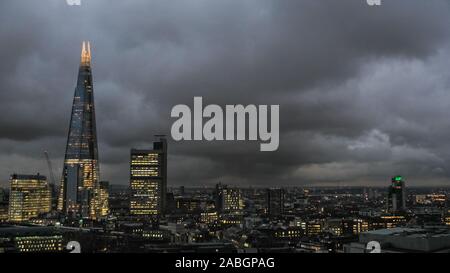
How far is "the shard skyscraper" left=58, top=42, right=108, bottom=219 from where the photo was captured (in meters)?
74.8

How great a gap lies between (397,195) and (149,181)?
116 feet

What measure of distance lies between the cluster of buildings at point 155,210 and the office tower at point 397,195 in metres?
0.14

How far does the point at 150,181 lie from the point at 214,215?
12154 mm

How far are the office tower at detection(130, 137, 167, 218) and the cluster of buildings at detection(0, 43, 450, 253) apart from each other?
147 millimetres

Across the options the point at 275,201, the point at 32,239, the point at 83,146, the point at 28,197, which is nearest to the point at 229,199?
the point at 275,201

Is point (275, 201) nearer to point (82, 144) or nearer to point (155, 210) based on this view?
point (155, 210)

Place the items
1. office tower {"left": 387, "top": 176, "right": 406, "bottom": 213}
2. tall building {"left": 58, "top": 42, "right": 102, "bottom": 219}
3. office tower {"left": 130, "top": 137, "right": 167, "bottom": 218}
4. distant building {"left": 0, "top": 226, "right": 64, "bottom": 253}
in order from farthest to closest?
1. tall building {"left": 58, "top": 42, "right": 102, "bottom": 219}
2. office tower {"left": 130, "top": 137, "right": 167, "bottom": 218}
3. office tower {"left": 387, "top": 176, "right": 406, "bottom": 213}
4. distant building {"left": 0, "top": 226, "right": 64, "bottom": 253}

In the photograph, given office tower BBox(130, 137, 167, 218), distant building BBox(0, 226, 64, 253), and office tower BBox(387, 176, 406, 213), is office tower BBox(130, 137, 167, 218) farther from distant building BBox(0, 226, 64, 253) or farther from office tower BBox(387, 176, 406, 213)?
office tower BBox(387, 176, 406, 213)

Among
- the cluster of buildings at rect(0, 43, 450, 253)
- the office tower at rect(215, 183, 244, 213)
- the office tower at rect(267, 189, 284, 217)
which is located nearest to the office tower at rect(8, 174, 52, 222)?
the cluster of buildings at rect(0, 43, 450, 253)

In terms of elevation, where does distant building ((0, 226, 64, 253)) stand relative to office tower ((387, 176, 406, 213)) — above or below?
below

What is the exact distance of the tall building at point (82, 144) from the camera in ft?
245

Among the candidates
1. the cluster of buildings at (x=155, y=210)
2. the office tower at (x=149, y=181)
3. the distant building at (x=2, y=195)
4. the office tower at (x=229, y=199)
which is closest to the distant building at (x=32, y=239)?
the cluster of buildings at (x=155, y=210)
